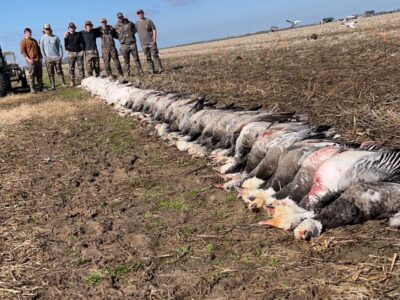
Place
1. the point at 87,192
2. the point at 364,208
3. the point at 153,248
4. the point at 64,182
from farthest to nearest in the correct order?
the point at 64,182
the point at 87,192
the point at 153,248
the point at 364,208

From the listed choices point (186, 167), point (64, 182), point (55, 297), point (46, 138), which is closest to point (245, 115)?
point (186, 167)

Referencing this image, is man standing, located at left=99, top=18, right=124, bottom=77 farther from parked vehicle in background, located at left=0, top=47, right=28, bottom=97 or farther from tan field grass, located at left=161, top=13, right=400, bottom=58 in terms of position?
tan field grass, located at left=161, top=13, right=400, bottom=58

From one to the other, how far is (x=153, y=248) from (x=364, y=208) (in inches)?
62.5

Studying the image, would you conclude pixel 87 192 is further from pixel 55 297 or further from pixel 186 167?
Result: pixel 55 297

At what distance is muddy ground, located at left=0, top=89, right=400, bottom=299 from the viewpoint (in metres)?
2.94

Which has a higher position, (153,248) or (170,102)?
(170,102)

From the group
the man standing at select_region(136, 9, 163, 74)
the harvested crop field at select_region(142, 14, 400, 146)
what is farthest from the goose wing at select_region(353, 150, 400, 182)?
the man standing at select_region(136, 9, 163, 74)

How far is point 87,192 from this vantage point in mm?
5090

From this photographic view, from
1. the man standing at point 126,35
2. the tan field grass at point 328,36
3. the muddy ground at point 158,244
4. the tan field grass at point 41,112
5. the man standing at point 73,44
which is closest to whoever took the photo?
the muddy ground at point 158,244

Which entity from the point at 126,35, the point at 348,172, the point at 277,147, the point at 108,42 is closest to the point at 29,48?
the point at 108,42

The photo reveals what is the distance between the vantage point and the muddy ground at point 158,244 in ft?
9.66

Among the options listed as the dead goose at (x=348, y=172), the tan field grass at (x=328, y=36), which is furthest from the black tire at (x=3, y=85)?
the dead goose at (x=348, y=172)

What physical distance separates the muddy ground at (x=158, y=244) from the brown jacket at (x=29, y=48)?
1047 centimetres

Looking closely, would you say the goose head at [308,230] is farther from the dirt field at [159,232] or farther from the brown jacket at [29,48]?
the brown jacket at [29,48]
